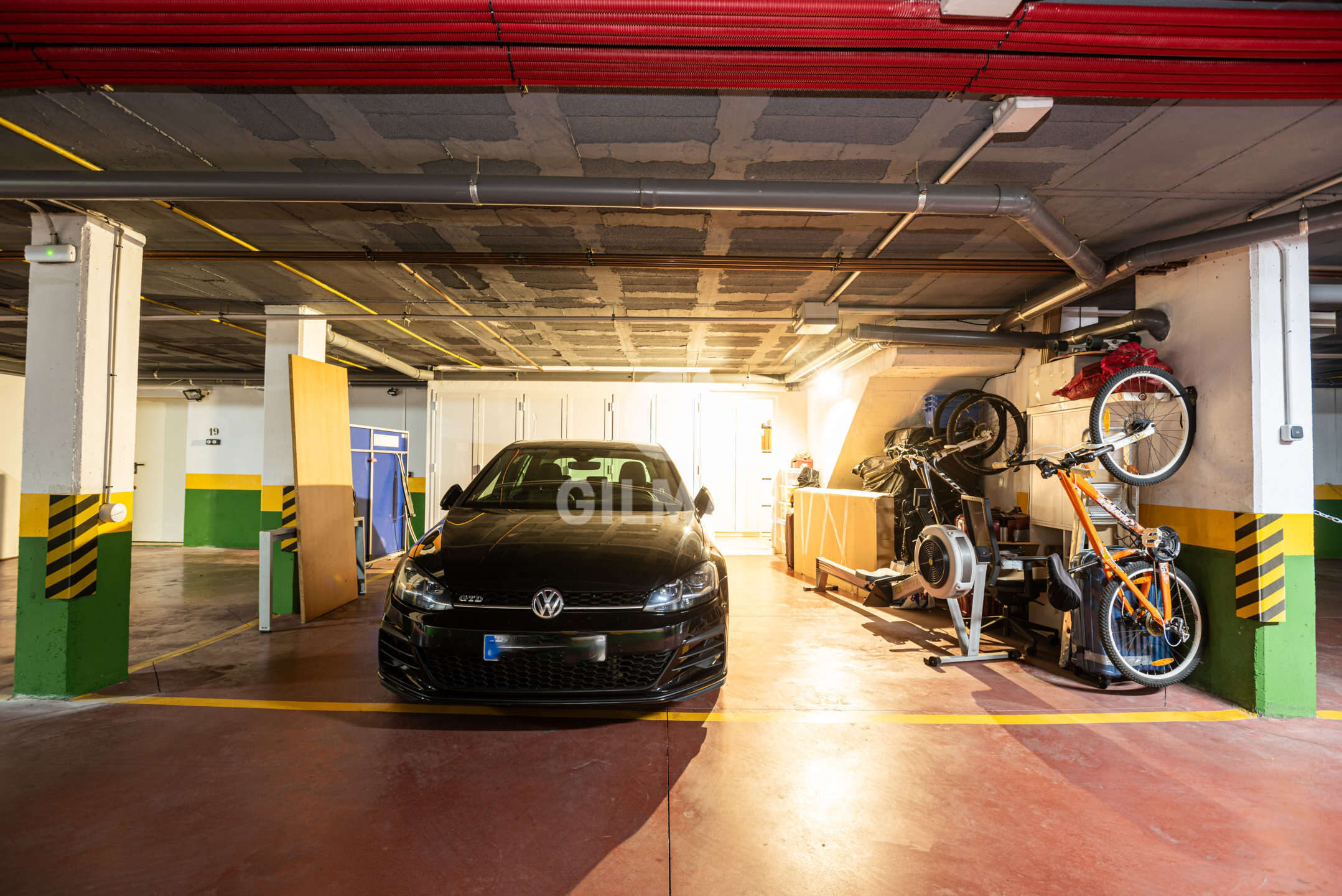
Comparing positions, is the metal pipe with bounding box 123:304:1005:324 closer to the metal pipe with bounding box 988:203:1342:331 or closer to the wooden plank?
the wooden plank

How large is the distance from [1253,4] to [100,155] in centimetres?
498

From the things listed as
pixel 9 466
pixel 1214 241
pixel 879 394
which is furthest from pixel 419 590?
pixel 9 466

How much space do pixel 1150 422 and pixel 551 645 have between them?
378cm

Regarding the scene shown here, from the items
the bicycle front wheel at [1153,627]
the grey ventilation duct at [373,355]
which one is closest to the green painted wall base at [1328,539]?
the bicycle front wheel at [1153,627]

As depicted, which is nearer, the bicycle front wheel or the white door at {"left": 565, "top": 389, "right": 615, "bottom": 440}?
the bicycle front wheel

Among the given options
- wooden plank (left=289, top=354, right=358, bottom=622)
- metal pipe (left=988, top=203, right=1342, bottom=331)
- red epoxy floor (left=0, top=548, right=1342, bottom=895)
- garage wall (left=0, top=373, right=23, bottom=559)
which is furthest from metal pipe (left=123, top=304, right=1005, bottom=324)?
garage wall (left=0, top=373, right=23, bottom=559)

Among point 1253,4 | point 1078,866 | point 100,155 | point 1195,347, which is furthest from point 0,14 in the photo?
point 1195,347

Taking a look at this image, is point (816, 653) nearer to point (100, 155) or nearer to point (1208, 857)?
point (1208, 857)

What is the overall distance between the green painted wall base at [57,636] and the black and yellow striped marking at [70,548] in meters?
0.03

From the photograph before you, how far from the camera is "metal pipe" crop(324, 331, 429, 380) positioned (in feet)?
23.8

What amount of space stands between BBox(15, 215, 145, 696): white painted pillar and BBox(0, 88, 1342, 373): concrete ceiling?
1.89ft

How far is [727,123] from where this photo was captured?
274 cm

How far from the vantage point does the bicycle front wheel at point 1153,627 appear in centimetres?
354

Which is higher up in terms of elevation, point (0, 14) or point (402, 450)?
point (0, 14)
